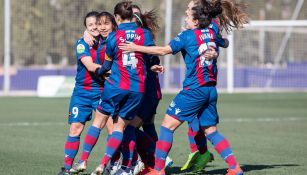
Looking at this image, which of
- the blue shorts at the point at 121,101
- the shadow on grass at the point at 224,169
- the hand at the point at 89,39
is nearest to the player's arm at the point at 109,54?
the blue shorts at the point at 121,101

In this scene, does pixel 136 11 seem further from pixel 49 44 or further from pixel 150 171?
pixel 49 44

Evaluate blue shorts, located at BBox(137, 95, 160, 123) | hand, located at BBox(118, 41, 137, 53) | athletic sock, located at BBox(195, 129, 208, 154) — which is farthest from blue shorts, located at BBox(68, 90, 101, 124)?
athletic sock, located at BBox(195, 129, 208, 154)

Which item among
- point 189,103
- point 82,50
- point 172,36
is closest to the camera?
point 189,103

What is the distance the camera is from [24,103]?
74.8 feet

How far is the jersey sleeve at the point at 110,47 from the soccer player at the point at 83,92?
1.17ft

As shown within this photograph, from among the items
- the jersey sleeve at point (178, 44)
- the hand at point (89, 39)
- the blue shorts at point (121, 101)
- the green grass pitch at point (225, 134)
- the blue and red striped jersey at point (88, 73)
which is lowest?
the green grass pitch at point (225, 134)

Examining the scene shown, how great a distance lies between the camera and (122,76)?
26.7 feet

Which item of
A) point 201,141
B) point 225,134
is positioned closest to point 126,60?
point 201,141

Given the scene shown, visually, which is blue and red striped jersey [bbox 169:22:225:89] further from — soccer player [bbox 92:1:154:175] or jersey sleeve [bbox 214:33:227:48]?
soccer player [bbox 92:1:154:175]

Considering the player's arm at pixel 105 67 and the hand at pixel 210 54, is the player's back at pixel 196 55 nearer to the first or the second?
the hand at pixel 210 54

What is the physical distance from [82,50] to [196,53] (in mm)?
1337

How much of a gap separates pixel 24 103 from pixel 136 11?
14832 mm

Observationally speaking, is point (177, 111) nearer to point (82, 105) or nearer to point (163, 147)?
point (163, 147)

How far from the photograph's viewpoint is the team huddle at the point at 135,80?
8117mm
